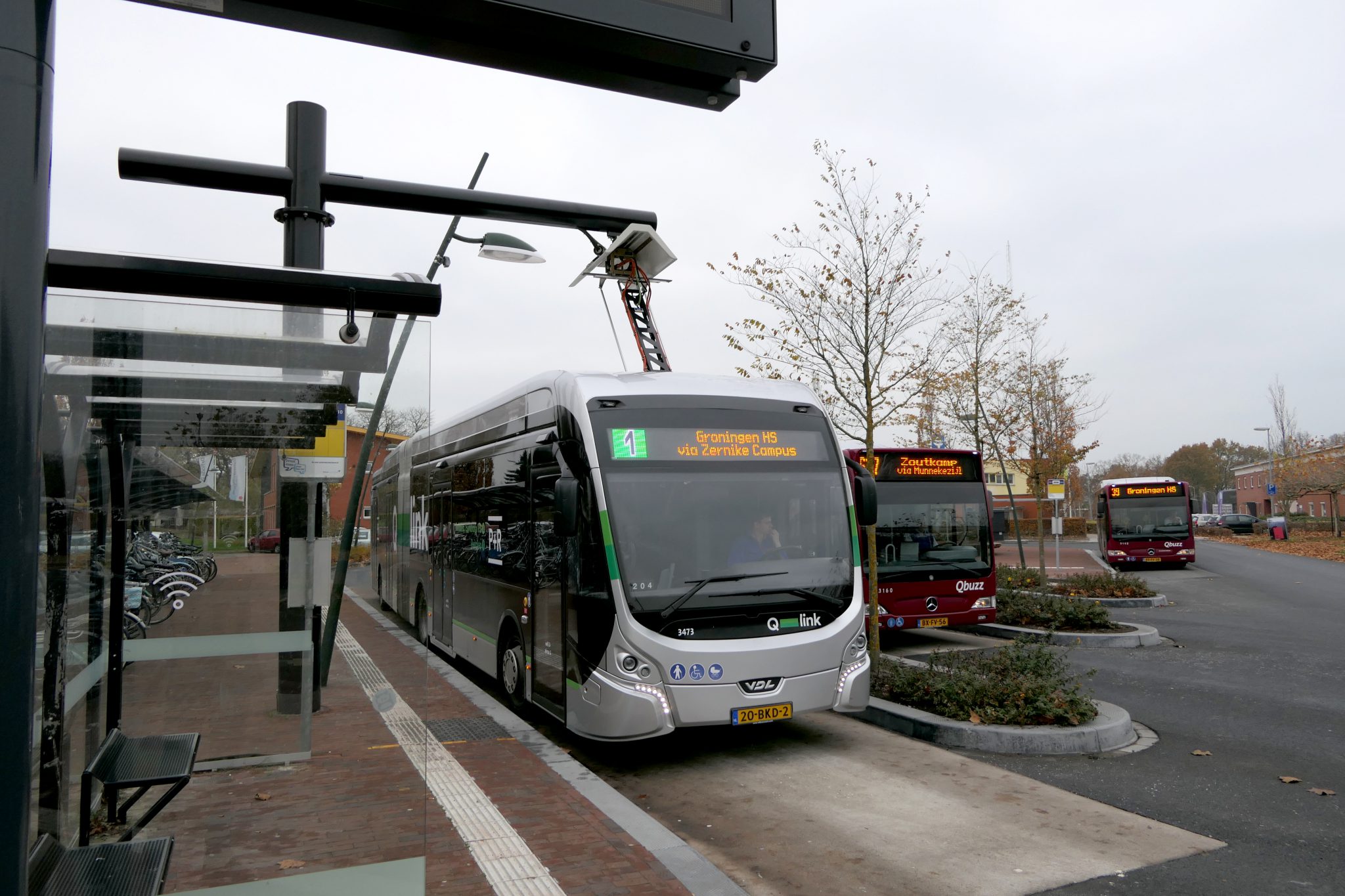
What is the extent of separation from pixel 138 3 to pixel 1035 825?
6.18 meters

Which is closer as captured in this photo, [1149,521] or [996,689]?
[996,689]

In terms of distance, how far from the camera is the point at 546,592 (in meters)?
8.59

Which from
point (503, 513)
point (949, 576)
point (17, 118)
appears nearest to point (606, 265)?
point (503, 513)

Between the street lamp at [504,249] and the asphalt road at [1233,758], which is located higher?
the street lamp at [504,249]

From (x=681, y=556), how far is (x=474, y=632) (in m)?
4.81

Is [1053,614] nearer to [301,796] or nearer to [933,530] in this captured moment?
[933,530]

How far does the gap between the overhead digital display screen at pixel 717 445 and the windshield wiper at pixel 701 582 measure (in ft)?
3.38

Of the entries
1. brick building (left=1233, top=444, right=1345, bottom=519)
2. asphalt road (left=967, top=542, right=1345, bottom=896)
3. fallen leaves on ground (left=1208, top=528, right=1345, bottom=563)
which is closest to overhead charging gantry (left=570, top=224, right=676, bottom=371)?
asphalt road (left=967, top=542, right=1345, bottom=896)

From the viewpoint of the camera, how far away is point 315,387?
4.28m

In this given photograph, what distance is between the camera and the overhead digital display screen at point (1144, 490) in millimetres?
29625

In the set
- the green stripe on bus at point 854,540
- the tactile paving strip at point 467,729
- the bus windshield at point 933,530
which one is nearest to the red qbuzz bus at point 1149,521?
the bus windshield at point 933,530

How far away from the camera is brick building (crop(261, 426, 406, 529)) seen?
4512 millimetres

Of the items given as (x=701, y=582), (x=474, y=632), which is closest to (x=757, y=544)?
(x=701, y=582)

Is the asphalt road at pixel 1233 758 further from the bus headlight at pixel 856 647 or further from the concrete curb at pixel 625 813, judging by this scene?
the concrete curb at pixel 625 813
